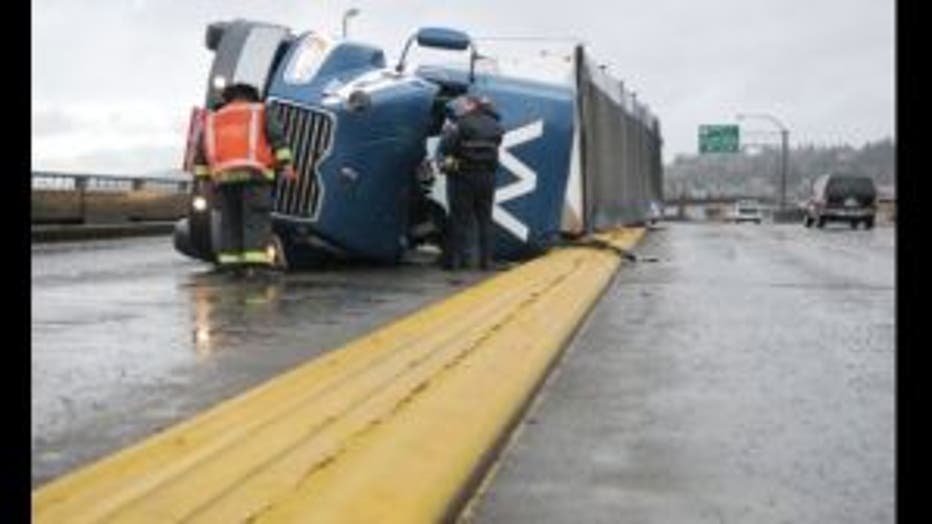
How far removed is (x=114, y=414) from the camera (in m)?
5.60

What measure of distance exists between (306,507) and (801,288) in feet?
31.4

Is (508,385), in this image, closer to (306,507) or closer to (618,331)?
(306,507)

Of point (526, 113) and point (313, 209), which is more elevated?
point (526, 113)

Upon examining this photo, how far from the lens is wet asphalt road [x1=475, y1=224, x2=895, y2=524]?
4426 millimetres

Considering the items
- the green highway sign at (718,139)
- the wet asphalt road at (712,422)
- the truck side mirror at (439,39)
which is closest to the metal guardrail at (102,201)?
the truck side mirror at (439,39)

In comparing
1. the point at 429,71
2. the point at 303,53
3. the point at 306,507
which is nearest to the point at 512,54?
the point at 429,71

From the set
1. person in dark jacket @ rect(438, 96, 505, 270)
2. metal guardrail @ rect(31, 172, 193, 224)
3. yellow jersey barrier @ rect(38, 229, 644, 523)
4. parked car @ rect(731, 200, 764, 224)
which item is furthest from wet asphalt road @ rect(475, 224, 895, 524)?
parked car @ rect(731, 200, 764, 224)

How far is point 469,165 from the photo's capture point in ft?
46.5

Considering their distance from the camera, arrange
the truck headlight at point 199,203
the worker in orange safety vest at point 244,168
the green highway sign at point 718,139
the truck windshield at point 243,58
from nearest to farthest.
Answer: the worker in orange safety vest at point 244,168, the truck windshield at point 243,58, the truck headlight at point 199,203, the green highway sign at point 718,139

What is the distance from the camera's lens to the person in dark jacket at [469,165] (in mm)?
14117

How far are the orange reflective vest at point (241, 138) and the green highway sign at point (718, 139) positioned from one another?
90447mm

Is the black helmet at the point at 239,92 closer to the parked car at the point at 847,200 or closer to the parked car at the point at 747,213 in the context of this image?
the parked car at the point at 847,200

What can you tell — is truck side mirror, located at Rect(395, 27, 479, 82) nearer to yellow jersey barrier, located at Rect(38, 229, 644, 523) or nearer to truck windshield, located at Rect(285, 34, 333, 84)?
truck windshield, located at Rect(285, 34, 333, 84)

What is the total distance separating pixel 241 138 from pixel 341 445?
7997 millimetres
